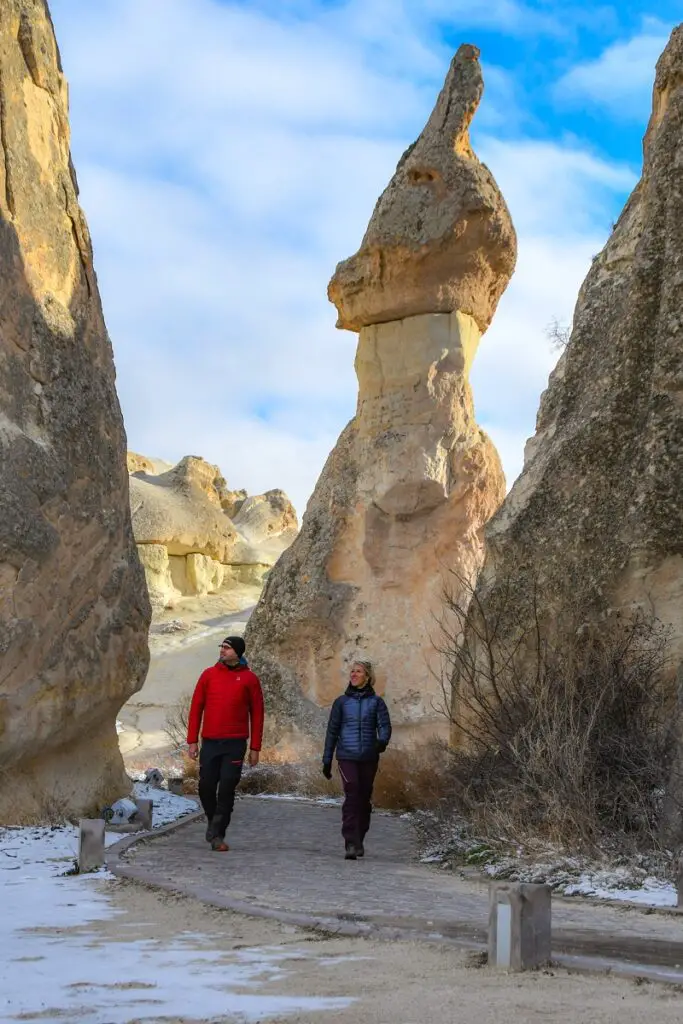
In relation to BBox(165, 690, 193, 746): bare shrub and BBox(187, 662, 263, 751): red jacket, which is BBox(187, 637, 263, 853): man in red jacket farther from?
BBox(165, 690, 193, 746): bare shrub

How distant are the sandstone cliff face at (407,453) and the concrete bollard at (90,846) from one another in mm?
10289

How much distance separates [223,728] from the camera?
8.16 m

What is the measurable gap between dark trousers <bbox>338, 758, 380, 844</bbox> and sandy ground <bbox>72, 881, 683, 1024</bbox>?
287 centimetres

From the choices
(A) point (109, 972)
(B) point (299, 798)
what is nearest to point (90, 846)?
(A) point (109, 972)

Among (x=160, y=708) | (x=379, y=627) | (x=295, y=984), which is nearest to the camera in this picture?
(x=295, y=984)

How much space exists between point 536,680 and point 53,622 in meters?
3.80

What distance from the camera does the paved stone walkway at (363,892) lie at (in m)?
4.33

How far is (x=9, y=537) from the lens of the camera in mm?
8758

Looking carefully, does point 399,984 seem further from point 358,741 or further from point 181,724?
point 181,724

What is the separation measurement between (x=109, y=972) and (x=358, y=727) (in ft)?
14.6

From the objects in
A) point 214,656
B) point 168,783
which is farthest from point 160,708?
point 168,783

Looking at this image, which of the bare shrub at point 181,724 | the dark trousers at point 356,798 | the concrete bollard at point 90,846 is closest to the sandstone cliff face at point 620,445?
the dark trousers at point 356,798

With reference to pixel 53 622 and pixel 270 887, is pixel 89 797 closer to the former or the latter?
pixel 53 622

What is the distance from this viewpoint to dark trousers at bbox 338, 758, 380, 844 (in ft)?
25.7
